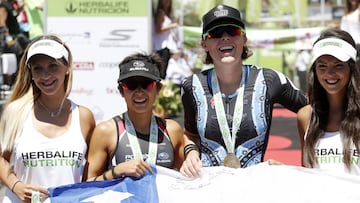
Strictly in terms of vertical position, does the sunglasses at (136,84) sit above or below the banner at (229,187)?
above

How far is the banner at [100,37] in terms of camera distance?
8086 millimetres

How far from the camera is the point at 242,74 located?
12.3 ft

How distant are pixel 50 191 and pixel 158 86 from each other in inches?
33.5

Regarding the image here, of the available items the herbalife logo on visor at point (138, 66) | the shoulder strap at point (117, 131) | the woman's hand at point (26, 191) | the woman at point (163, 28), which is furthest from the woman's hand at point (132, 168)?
the woman at point (163, 28)

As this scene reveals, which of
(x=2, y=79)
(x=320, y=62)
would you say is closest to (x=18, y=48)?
(x=2, y=79)

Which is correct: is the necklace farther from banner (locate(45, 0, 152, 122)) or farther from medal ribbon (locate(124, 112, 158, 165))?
banner (locate(45, 0, 152, 122))

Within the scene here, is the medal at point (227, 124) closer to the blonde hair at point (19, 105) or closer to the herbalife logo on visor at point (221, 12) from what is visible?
the herbalife logo on visor at point (221, 12)

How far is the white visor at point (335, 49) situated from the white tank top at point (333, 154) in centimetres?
40

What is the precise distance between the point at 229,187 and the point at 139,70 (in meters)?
0.82

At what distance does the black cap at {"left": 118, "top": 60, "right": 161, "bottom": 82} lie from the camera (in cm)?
359

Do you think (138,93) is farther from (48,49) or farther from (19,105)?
(19,105)

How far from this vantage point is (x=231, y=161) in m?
3.65

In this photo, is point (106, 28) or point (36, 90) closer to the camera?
point (36, 90)

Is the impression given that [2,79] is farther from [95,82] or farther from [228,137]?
[228,137]
